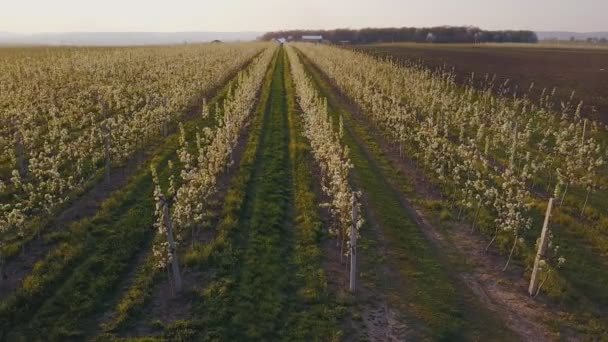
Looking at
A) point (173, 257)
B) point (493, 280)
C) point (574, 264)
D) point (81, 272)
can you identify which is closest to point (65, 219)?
point (81, 272)

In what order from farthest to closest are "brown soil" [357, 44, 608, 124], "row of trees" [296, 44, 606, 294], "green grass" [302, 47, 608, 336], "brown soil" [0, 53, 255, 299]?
"brown soil" [357, 44, 608, 124] < "row of trees" [296, 44, 606, 294] < "brown soil" [0, 53, 255, 299] < "green grass" [302, 47, 608, 336]

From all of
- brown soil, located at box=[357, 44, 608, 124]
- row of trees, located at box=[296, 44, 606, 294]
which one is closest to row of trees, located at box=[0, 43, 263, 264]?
row of trees, located at box=[296, 44, 606, 294]

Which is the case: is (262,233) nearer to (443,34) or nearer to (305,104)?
(305,104)

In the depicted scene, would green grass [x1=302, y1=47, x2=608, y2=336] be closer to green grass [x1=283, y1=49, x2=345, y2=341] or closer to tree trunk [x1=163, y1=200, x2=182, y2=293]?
green grass [x1=283, y1=49, x2=345, y2=341]

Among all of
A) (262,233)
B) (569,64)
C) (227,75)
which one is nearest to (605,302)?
(262,233)

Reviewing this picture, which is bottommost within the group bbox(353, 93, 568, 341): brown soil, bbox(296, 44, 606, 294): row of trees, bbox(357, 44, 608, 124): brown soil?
bbox(353, 93, 568, 341): brown soil

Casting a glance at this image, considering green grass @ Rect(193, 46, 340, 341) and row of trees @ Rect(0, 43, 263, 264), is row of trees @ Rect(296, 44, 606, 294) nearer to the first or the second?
green grass @ Rect(193, 46, 340, 341)

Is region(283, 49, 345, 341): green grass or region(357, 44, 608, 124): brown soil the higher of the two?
region(357, 44, 608, 124): brown soil

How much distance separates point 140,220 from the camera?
17.4 m

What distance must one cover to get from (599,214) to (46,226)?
22216 mm

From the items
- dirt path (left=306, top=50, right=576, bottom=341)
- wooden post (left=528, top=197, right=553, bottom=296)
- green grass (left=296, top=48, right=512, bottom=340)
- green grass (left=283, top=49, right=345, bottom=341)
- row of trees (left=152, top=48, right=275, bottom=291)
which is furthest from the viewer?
row of trees (left=152, top=48, right=275, bottom=291)

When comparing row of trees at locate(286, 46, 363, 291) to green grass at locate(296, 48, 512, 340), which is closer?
green grass at locate(296, 48, 512, 340)

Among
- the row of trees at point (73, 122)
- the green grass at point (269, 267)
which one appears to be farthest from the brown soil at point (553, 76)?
the row of trees at point (73, 122)

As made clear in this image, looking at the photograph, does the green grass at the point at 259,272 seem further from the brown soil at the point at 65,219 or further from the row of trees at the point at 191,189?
the brown soil at the point at 65,219
